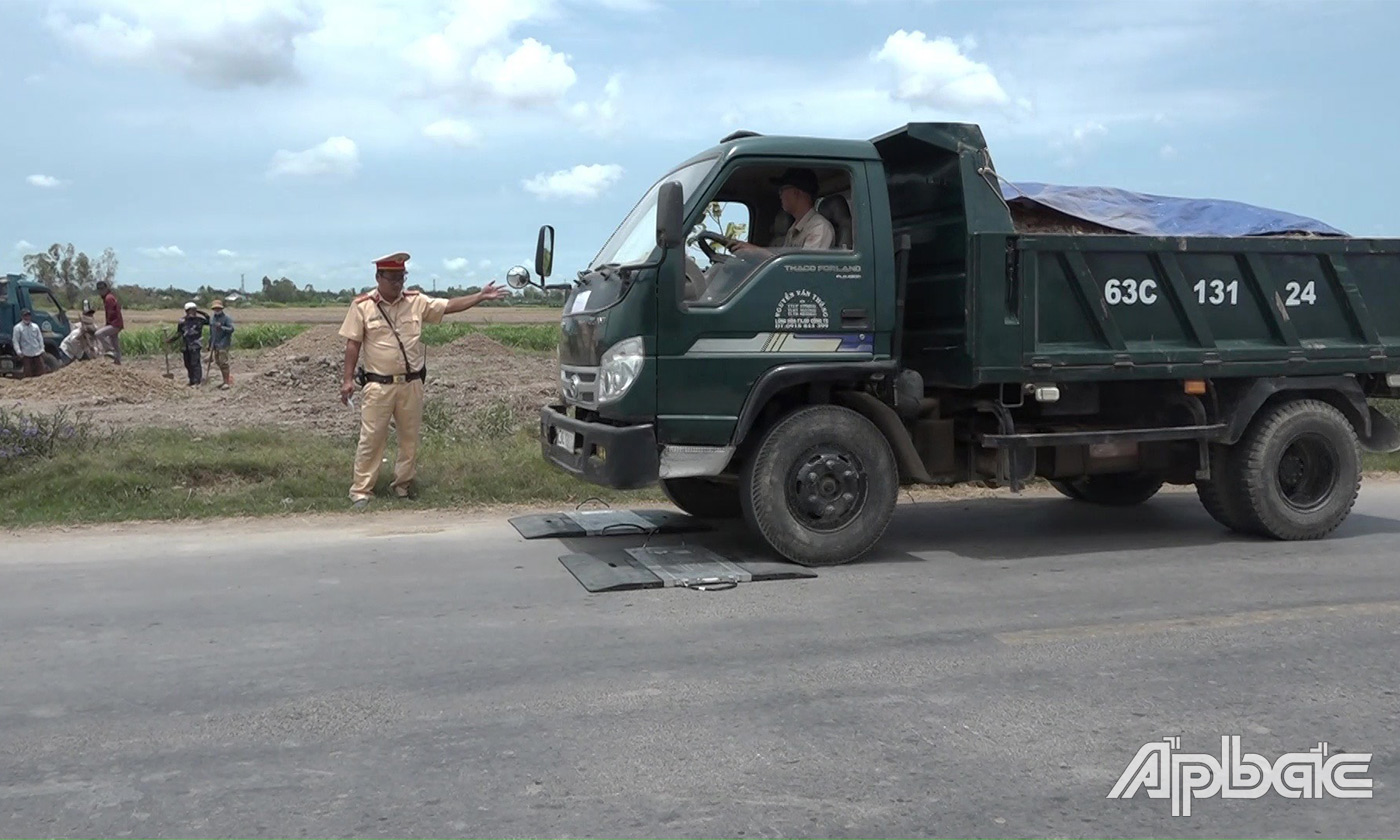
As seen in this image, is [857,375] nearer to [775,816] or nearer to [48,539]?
[775,816]

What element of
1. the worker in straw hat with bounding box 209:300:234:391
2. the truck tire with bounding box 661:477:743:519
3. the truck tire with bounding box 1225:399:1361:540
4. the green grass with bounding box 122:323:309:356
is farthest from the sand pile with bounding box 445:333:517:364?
the truck tire with bounding box 1225:399:1361:540

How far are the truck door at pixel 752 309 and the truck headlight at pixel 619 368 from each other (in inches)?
5.4

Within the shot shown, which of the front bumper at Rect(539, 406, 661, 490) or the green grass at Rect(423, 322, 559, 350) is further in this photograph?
the green grass at Rect(423, 322, 559, 350)

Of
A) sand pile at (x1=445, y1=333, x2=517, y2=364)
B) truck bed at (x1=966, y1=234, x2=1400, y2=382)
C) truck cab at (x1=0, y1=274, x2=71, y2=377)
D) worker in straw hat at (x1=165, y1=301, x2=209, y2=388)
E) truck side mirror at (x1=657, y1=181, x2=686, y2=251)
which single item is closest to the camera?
truck side mirror at (x1=657, y1=181, x2=686, y2=251)

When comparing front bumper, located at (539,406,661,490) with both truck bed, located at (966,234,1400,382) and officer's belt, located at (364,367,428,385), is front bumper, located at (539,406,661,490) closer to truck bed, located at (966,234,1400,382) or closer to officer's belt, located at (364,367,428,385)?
truck bed, located at (966,234,1400,382)

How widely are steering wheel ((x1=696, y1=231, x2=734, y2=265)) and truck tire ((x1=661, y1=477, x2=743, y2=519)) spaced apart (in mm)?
1715

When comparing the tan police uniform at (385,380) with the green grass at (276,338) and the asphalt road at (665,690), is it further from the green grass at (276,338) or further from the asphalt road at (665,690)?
the green grass at (276,338)

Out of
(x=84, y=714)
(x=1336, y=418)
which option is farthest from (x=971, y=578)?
(x=84, y=714)

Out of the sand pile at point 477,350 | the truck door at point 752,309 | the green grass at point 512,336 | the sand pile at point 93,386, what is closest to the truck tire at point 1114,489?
the truck door at point 752,309

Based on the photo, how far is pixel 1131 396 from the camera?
7777 mm

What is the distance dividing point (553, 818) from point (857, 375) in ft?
13.1

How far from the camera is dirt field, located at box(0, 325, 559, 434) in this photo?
520 inches

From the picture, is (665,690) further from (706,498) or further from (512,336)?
(512,336)

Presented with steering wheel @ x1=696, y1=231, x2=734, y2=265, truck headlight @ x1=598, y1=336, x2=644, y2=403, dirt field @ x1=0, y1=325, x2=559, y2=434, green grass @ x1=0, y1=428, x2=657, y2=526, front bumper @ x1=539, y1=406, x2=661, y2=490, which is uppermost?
steering wheel @ x1=696, y1=231, x2=734, y2=265
